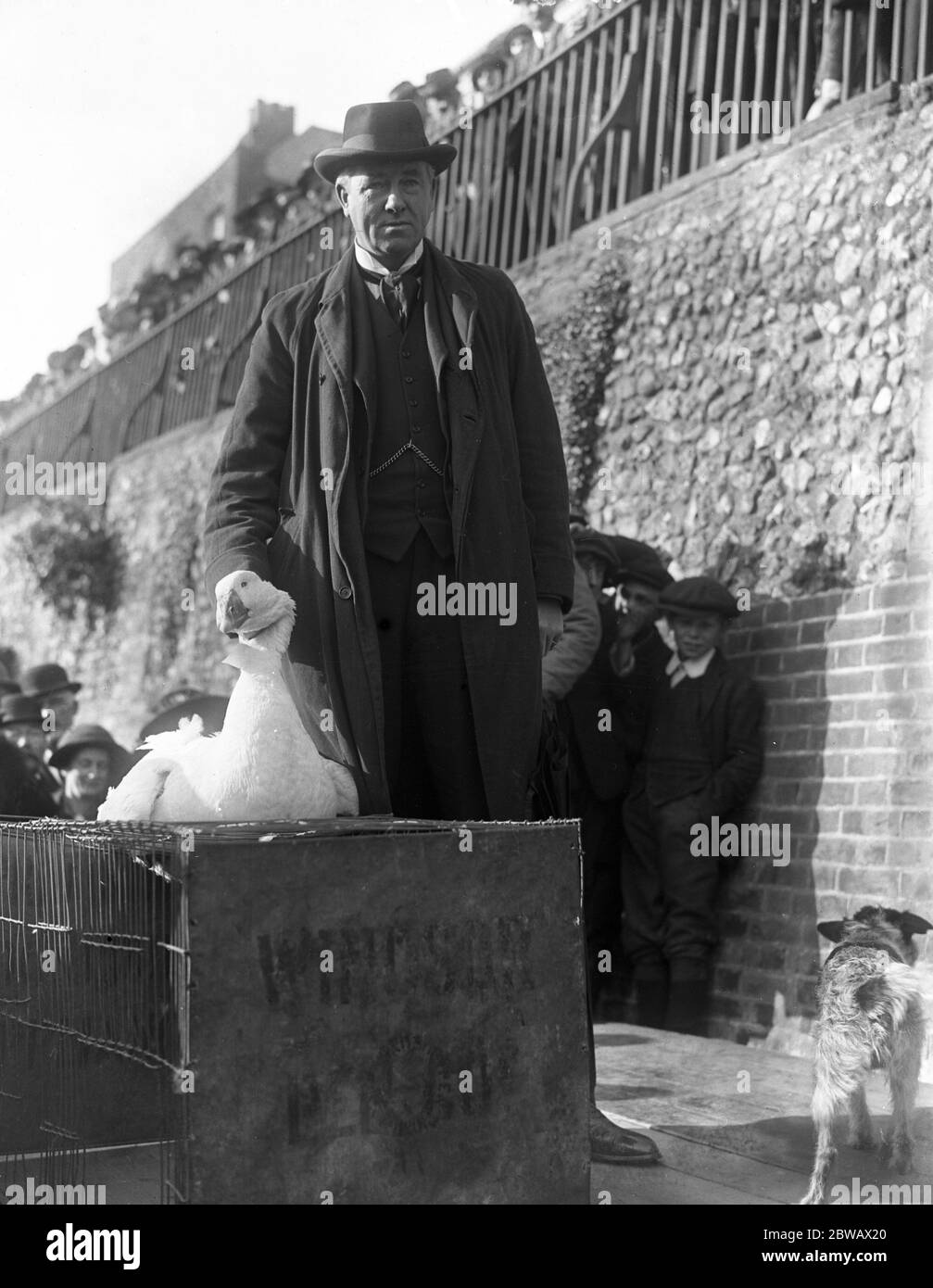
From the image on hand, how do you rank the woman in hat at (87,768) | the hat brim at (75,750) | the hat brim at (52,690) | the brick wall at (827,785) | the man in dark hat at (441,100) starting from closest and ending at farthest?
the brick wall at (827,785)
the woman in hat at (87,768)
the hat brim at (75,750)
the hat brim at (52,690)
the man in dark hat at (441,100)

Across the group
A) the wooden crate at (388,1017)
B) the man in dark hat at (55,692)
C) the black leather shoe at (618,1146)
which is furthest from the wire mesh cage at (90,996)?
the man in dark hat at (55,692)

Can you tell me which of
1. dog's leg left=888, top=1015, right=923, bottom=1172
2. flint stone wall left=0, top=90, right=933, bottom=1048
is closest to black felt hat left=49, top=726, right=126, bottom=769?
flint stone wall left=0, top=90, right=933, bottom=1048

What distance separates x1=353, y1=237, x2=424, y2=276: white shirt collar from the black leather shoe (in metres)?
2.09

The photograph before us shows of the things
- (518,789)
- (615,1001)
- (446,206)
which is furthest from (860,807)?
(446,206)

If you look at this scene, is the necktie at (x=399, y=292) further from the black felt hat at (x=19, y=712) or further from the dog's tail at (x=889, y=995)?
the black felt hat at (x=19, y=712)

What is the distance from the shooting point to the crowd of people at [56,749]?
6852mm

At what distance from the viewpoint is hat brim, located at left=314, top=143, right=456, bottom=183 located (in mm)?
3525

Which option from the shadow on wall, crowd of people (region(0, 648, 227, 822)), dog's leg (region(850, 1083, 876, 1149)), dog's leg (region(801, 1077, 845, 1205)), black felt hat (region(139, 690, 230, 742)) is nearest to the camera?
dog's leg (region(801, 1077, 845, 1205))

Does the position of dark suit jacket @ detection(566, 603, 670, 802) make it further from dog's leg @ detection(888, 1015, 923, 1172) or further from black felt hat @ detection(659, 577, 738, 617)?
dog's leg @ detection(888, 1015, 923, 1172)

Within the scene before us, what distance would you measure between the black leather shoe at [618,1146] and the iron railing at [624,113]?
4.08 metres

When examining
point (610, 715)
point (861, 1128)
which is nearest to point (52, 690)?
point (610, 715)

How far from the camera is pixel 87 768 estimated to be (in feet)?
24.2

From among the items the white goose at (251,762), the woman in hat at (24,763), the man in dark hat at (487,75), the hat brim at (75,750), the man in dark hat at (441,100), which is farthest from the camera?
the man in dark hat at (441,100)
